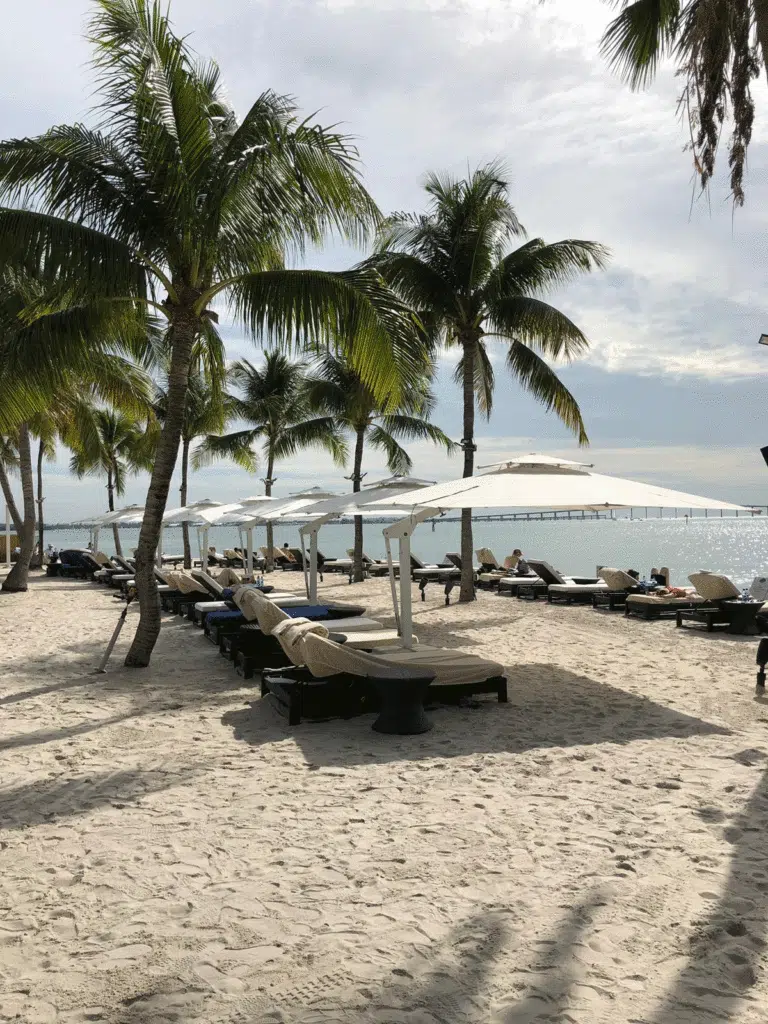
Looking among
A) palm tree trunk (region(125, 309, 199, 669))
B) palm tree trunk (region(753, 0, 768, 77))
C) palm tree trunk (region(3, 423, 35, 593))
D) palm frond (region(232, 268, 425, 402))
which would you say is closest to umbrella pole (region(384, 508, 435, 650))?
palm frond (region(232, 268, 425, 402))

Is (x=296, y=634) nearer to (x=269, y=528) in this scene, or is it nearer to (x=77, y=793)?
(x=77, y=793)

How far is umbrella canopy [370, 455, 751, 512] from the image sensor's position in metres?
8.55

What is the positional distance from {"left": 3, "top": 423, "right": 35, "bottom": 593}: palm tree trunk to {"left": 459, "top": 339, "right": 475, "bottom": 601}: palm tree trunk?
10907mm

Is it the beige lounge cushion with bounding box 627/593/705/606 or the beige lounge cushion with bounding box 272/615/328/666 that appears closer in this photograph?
the beige lounge cushion with bounding box 272/615/328/666

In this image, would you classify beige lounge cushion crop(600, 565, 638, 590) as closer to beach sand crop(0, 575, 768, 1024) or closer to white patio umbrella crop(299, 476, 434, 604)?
white patio umbrella crop(299, 476, 434, 604)

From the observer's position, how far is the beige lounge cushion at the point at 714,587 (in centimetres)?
1253

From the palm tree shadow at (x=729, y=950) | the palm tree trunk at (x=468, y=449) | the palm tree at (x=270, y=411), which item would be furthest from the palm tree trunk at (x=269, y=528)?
the palm tree shadow at (x=729, y=950)

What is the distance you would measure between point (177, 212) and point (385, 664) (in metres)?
5.43

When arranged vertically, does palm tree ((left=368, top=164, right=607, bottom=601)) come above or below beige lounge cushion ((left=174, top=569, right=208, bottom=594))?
above

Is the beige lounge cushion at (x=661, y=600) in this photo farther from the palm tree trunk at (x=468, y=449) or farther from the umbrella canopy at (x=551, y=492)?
the umbrella canopy at (x=551, y=492)

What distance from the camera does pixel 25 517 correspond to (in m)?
21.4

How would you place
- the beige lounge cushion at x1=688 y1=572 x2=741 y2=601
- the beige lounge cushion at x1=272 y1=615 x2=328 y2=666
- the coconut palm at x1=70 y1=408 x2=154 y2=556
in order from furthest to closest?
the coconut palm at x1=70 y1=408 x2=154 y2=556
the beige lounge cushion at x1=688 y1=572 x2=741 y2=601
the beige lounge cushion at x1=272 y1=615 x2=328 y2=666

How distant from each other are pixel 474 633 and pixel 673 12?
27.0ft

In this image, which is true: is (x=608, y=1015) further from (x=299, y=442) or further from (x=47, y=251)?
(x=299, y=442)
